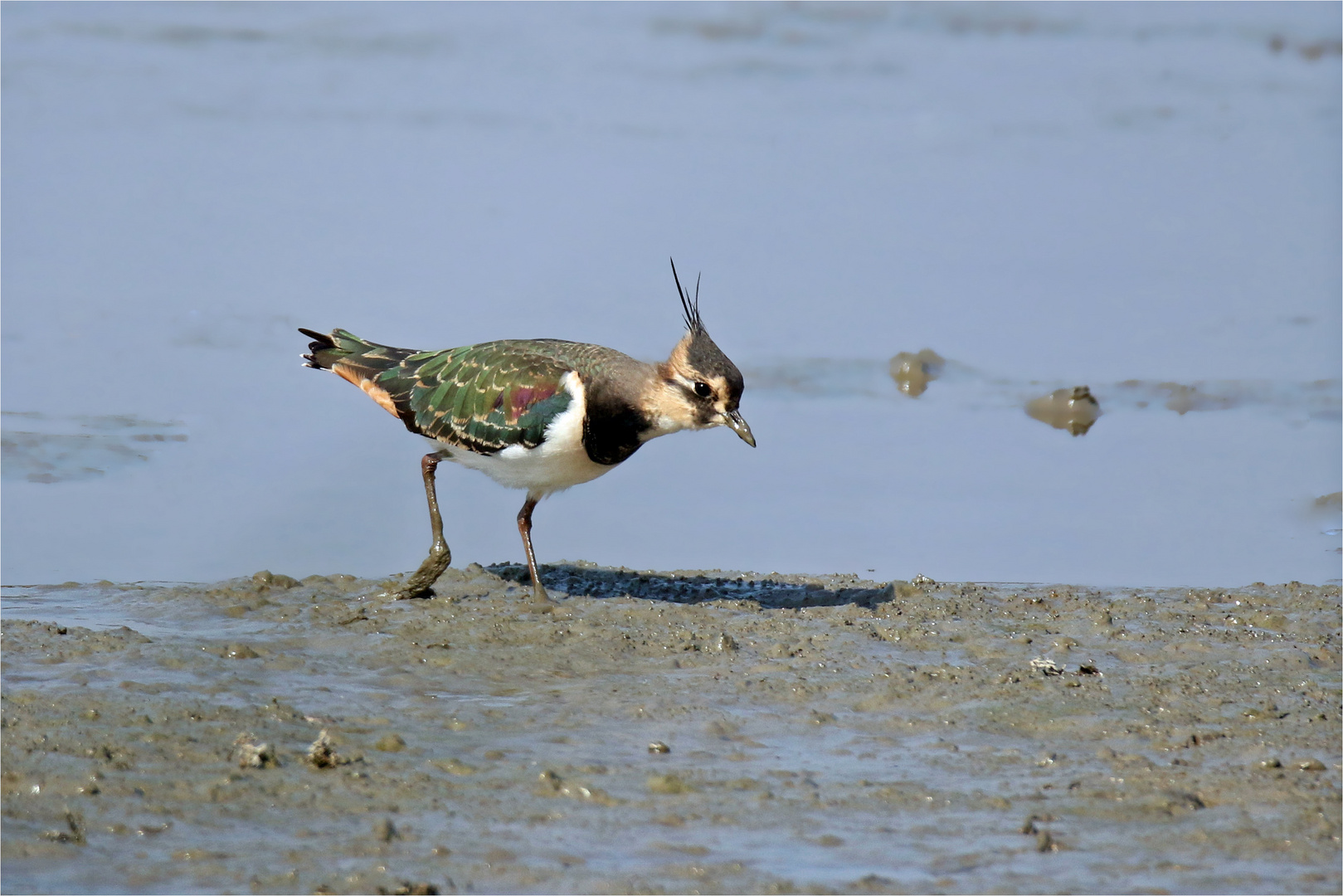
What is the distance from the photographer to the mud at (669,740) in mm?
4004

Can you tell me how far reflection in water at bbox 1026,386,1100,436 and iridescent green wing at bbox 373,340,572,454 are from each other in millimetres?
3639

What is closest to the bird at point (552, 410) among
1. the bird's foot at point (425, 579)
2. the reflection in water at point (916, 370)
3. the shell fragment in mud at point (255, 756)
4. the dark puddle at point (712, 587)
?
the bird's foot at point (425, 579)

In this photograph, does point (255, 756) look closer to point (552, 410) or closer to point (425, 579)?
point (425, 579)

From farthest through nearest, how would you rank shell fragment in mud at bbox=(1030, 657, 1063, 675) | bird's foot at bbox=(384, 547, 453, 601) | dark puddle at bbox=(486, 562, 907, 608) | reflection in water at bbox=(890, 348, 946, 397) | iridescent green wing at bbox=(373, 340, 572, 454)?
1. reflection in water at bbox=(890, 348, 946, 397)
2. iridescent green wing at bbox=(373, 340, 572, 454)
3. dark puddle at bbox=(486, 562, 907, 608)
4. bird's foot at bbox=(384, 547, 453, 601)
5. shell fragment in mud at bbox=(1030, 657, 1063, 675)

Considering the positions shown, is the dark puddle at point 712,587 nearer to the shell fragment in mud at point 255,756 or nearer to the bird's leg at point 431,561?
the bird's leg at point 431,561

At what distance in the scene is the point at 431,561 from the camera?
7.04 metres

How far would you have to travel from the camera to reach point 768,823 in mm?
4289

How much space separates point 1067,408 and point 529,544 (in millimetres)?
4184

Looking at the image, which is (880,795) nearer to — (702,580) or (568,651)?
(568,651)

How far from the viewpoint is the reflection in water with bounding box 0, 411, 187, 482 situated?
8047mm

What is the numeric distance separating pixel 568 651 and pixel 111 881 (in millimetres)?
2533

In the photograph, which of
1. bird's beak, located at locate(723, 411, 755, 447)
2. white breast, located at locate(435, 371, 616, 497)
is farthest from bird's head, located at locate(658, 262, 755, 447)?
white breast, located at locate(435, 371, 616, 497)

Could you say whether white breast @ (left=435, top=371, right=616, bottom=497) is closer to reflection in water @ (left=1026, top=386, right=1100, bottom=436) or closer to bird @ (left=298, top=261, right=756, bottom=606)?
bird @ (left=298, top=261, right=756, bottom=606)

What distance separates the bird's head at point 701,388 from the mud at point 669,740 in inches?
34.9
